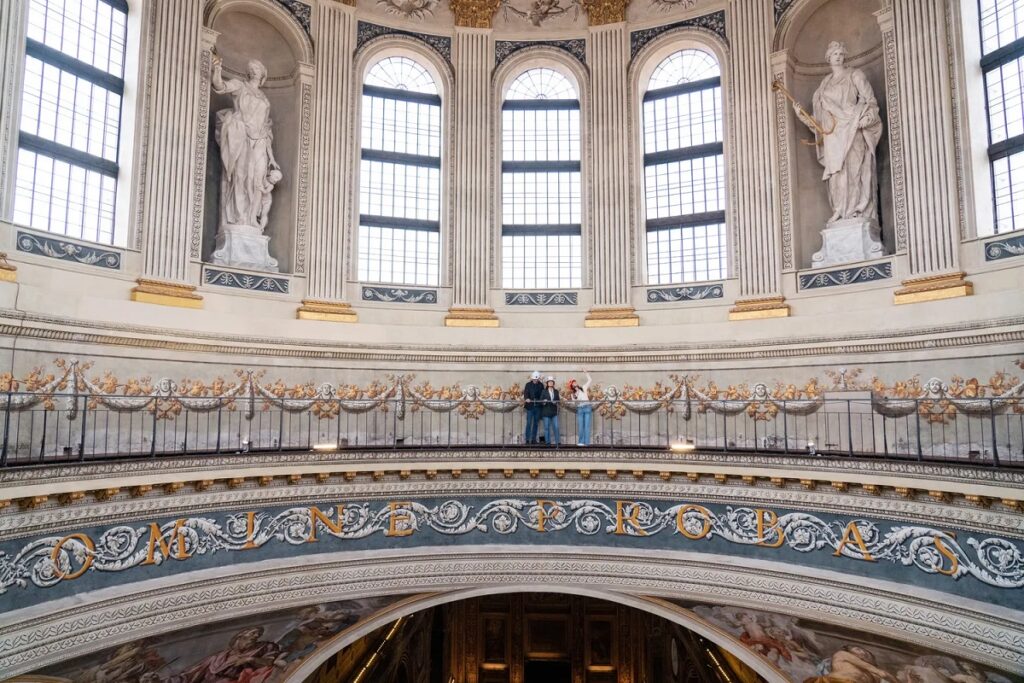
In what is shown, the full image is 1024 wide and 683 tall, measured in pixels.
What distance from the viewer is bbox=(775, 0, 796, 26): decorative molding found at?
14922 millimetres

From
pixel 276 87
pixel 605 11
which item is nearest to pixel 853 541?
pixel 605 11

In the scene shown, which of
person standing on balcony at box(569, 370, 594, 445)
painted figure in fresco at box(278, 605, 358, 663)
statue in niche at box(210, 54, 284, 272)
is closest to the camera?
painted figure in fresco at box(278, 605, 358, 663)

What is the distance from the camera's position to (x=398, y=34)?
16.7 m

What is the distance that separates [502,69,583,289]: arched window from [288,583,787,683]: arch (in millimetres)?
7772

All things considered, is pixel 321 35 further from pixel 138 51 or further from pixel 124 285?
pixel 124 285

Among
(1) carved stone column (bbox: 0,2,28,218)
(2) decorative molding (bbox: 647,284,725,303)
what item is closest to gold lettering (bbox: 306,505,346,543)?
(1) carved stone column (bbox: 0,2,28,218)

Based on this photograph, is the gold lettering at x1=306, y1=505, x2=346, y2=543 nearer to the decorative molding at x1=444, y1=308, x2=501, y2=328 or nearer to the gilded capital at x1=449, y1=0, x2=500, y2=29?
the decorative molding at x1=444, y1=308, x2=501, y2=328

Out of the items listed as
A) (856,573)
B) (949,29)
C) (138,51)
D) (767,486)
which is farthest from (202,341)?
(949,29)

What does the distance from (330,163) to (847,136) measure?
12.1 m

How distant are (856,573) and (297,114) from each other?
605 inches

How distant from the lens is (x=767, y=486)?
35.7 ft

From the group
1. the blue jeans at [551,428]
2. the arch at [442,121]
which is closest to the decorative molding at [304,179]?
the arch at [442,121]

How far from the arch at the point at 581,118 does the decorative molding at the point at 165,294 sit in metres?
7.05

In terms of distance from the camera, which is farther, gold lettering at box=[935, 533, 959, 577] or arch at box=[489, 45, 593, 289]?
arch at box=[489, 45, 593, 289]
